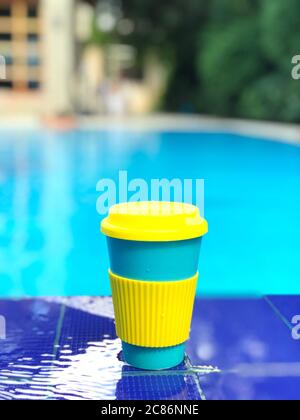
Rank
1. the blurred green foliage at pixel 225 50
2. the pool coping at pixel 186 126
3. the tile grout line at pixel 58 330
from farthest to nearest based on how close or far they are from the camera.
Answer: the blurred green foliage at pixel 225 50 < the pool coping at pixel 186 126 < the tile grout line at pixel 58 330

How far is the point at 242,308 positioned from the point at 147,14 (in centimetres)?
2743

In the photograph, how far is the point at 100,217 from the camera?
7.17 metres

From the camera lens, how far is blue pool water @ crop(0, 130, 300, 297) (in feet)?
16.2

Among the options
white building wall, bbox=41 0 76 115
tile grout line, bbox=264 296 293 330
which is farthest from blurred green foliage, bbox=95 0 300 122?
tile grout line, bbox=264 296 293 330

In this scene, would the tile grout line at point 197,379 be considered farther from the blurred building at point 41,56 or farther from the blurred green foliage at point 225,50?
the blurred building at point 41,56

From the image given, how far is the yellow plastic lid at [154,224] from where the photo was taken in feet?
9.17

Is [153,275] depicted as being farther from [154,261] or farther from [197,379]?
[197,379]

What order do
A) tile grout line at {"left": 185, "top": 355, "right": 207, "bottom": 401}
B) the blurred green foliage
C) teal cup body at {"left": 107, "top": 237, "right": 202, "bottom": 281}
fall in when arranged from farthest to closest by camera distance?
1. the blurred green foliage
2. teal cup body at {"left": 107, "top": 237, "right": 202, "bottom": 281}
3. tile grout line at {"left": 185, "top": 355, "right": 207, "bottom": 401}

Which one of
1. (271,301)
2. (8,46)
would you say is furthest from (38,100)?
(271,301)

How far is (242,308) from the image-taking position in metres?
4.01

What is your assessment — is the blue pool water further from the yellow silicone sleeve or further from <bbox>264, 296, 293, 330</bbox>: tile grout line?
the yellow silicone sleeve

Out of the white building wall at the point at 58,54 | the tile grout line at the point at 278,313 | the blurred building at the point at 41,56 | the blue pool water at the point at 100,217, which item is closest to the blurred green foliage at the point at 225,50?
the blurred building at the point at 41,56

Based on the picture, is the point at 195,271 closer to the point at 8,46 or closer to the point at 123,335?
the point at 123,335
